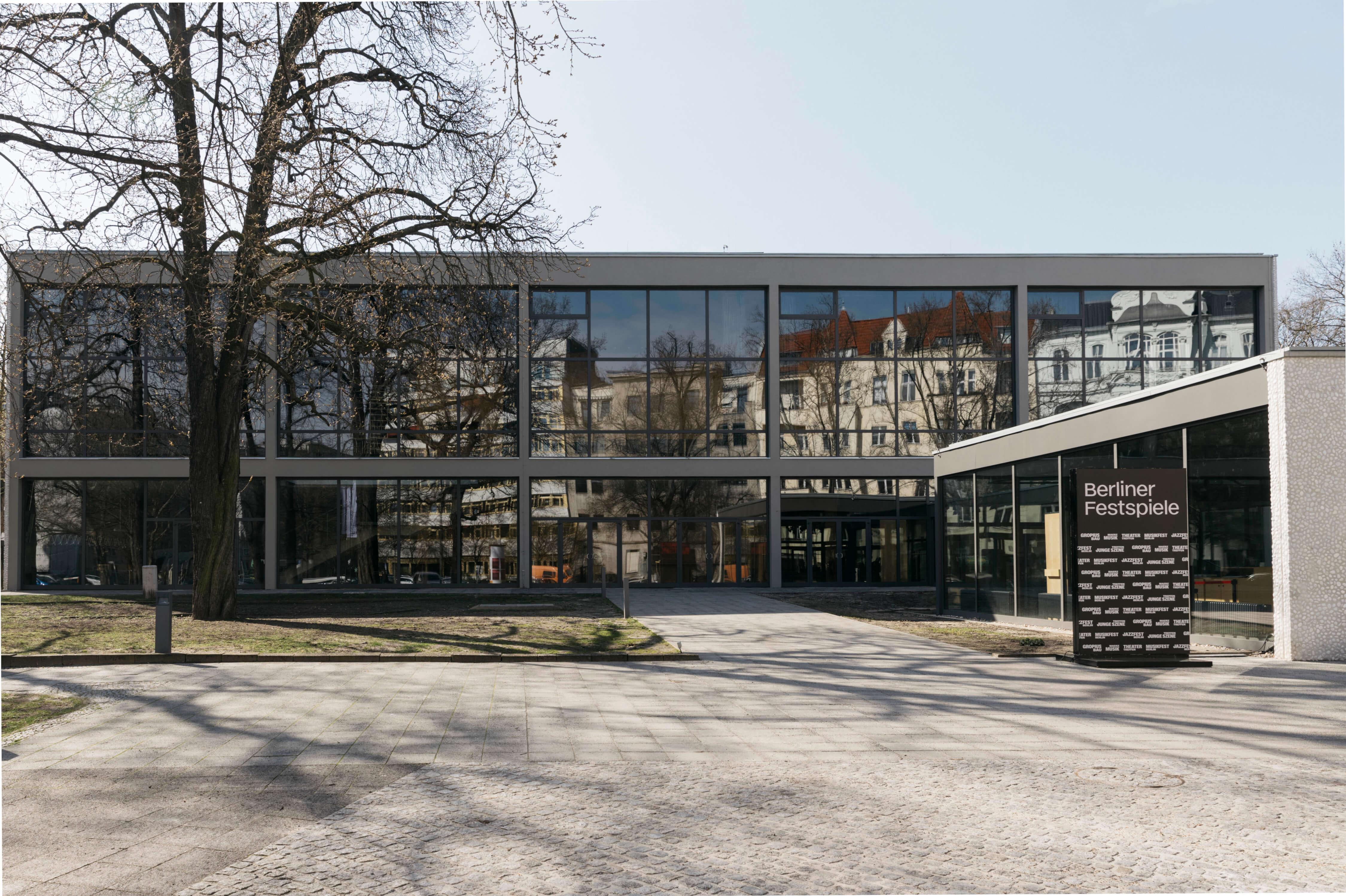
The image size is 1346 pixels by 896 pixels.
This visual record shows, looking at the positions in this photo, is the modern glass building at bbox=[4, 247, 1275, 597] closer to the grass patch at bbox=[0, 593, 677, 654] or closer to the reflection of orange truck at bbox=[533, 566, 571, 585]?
the reflection of orange truck at bbox=[533, 566, 571, 585]

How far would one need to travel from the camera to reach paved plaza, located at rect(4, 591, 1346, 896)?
14.9 feet

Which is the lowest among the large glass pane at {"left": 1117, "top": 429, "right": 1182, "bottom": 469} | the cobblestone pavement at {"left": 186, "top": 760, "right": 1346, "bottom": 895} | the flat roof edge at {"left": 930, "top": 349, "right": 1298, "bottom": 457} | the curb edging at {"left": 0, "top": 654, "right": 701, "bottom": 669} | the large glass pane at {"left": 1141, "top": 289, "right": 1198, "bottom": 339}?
the curb edging at {"left": 0, "top": 654, "right": 701, "bottom": 669}

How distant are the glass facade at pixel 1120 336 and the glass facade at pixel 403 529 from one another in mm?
15793

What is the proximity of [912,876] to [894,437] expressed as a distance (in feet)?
82.6

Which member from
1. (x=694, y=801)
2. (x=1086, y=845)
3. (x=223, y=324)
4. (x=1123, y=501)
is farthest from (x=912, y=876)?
(x=223, y=324)

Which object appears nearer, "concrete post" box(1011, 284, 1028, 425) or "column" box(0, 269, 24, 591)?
"column" box(0, 269, 24, 591)

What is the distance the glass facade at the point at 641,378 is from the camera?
28.8 meters

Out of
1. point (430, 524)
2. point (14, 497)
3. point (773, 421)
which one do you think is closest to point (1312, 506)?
point (773, 421)

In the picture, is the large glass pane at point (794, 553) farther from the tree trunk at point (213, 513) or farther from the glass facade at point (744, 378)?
the tree trunk at point (213, 513)

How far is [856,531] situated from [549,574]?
29.2ft

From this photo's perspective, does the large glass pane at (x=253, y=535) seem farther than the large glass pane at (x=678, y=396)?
No

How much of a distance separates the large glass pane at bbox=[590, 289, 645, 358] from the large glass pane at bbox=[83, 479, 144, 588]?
13.4 meters

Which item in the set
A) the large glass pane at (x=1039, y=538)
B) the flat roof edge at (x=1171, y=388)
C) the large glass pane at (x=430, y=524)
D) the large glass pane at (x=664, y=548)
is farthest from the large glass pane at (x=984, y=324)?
the large glass pane at (x=430, y=524)

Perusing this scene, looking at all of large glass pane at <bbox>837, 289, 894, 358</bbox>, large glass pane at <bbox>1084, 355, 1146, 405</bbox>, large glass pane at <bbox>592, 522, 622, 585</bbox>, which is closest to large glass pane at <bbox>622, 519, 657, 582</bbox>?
large glass pane at <bbox>592, 522, 622, 585</bbox>
